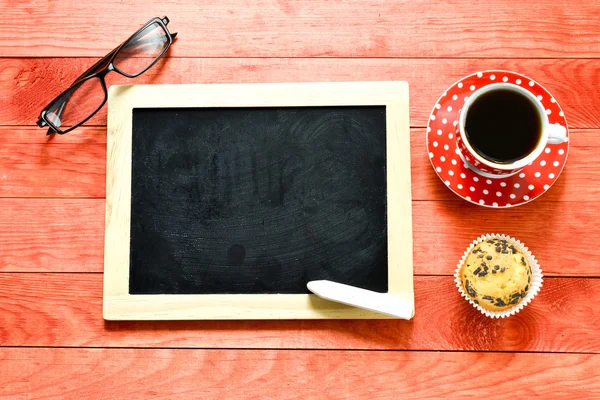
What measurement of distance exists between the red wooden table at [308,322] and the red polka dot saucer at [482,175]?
0.11 ft

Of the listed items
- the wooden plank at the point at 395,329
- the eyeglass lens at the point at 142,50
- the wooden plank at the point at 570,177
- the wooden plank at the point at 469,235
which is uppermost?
the eyeglass lens at the point at 142,50

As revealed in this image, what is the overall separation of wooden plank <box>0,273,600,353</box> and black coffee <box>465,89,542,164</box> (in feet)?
0.60

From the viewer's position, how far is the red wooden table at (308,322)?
72cm

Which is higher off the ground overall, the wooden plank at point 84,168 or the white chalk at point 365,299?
the wooden plank at point 84,168

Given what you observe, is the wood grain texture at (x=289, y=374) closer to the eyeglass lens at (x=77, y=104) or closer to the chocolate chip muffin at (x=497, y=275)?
the chocolate chip muffin at (x=497, y=275)

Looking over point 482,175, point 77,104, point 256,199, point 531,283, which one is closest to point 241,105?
point 256,199

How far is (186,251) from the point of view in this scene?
0.72 meters

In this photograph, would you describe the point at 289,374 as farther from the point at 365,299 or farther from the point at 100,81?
the point at 100,81

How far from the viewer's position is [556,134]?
2.12 ft

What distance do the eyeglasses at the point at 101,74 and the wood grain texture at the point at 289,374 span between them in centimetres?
32

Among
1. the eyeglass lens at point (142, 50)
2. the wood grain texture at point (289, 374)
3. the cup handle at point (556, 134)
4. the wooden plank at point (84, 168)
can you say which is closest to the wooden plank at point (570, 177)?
the wooden plank at point (84, 168)

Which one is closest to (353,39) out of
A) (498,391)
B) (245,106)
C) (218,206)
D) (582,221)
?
(245,106)

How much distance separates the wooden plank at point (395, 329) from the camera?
0.72 meters

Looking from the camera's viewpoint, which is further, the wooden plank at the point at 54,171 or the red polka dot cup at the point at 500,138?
the wooden plank at the point at 54,171
